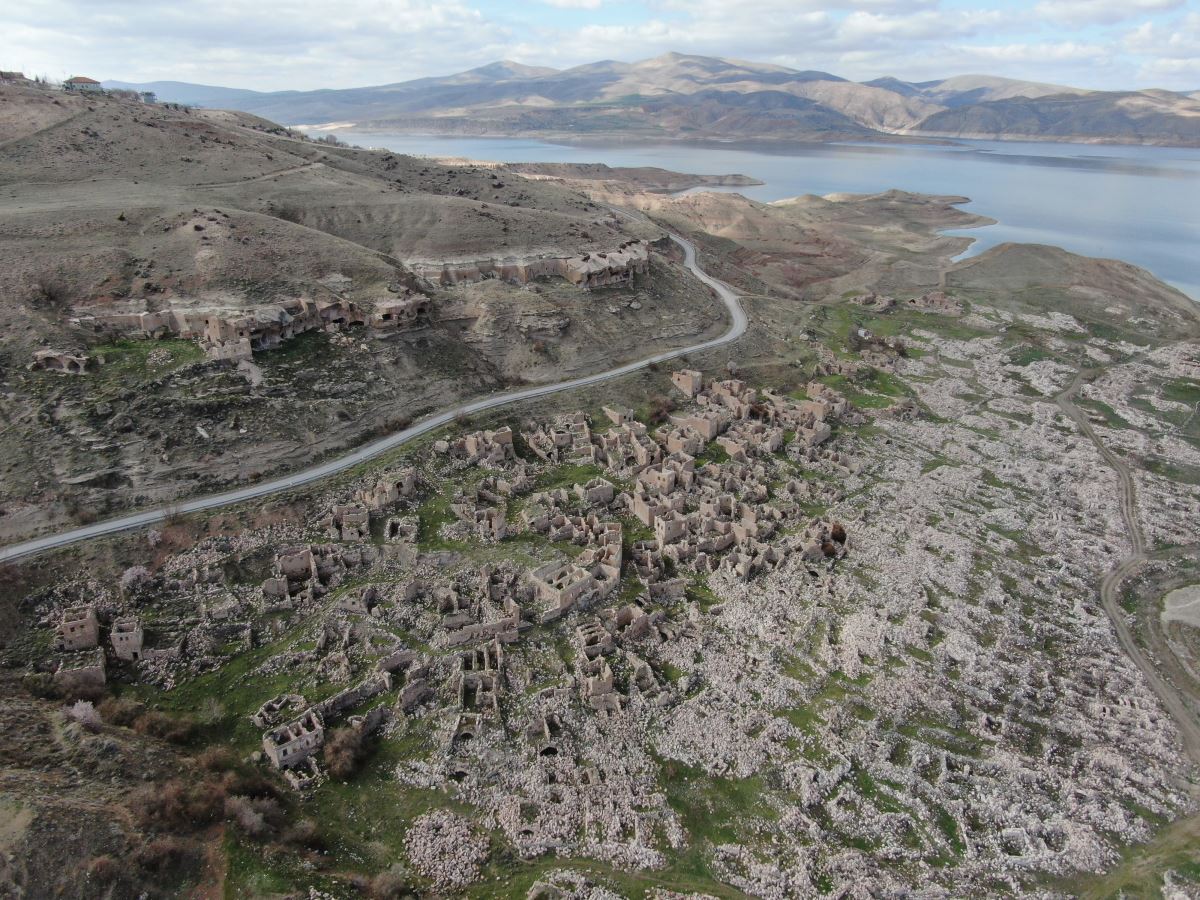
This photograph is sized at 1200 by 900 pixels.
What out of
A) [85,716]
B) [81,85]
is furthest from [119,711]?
[81,85]

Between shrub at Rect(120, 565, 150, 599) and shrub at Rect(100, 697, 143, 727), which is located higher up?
shrub at Rect(120, 565, 150, 599)

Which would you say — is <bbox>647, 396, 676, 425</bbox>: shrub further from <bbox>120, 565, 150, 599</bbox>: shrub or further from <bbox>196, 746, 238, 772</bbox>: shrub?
<bbox>196, 746, 238, 772</bbox>: shrub

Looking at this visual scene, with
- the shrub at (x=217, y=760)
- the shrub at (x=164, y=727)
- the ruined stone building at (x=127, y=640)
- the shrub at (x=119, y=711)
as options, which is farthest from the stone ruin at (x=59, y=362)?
the shrub at (x=217, y=760)

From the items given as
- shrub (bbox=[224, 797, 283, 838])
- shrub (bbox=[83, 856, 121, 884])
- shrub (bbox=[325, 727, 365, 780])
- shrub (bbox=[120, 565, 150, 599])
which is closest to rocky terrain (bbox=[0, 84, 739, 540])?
shrub (bbox=[120, 565, 150, 599])

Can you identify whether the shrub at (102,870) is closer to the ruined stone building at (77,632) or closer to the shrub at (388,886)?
the shrub at (388,886)

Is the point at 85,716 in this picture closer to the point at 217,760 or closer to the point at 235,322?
the point at 217,760

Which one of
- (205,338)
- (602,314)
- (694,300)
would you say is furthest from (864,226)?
(205,338)
